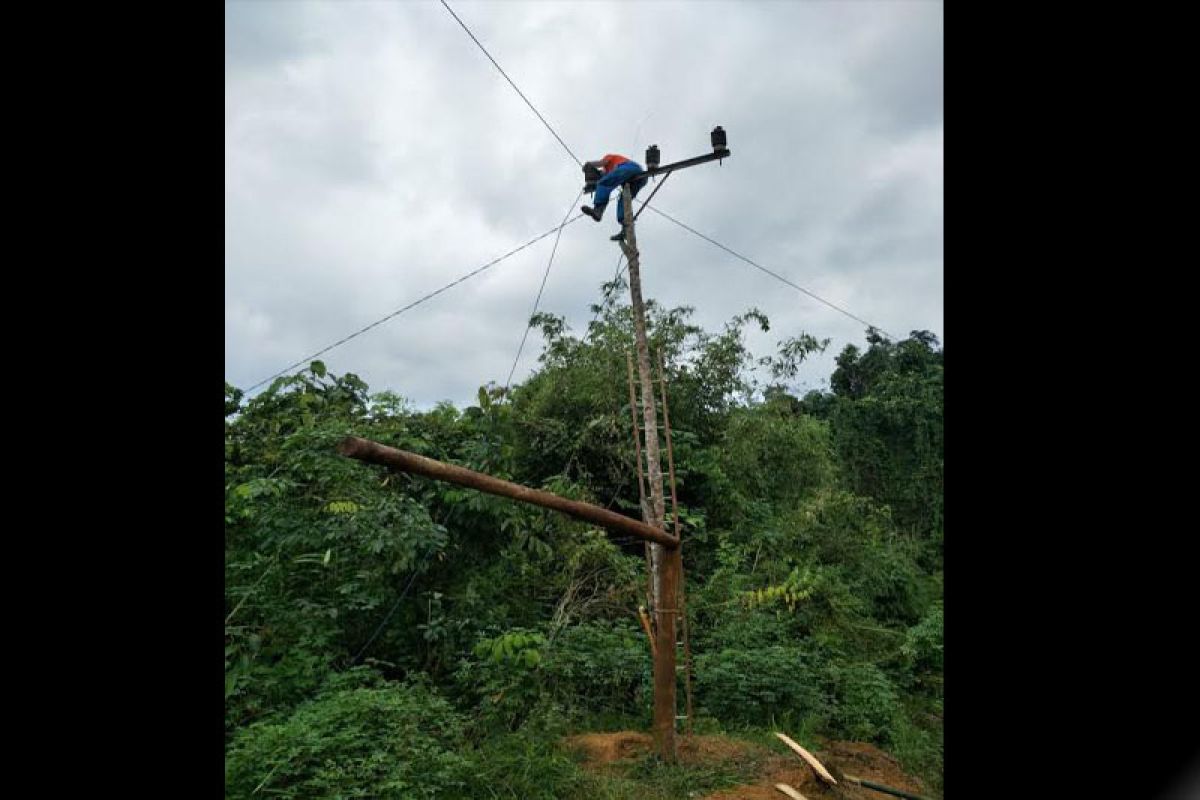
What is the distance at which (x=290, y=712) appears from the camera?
4.47 m

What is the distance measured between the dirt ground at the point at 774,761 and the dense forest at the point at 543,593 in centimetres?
19

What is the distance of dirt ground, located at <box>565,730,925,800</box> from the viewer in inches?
189

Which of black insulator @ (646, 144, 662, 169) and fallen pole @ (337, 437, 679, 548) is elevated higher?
black insulator @ (646, 144, 662, 169)

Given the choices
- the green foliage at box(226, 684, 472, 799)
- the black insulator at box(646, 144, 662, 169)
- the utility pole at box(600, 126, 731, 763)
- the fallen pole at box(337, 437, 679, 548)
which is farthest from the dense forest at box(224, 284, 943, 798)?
the black insulator at box(646, 144, 662, 169)

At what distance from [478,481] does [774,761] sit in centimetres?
359

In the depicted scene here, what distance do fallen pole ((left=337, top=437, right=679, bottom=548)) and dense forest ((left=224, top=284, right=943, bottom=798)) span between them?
900 mm

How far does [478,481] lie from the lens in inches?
145

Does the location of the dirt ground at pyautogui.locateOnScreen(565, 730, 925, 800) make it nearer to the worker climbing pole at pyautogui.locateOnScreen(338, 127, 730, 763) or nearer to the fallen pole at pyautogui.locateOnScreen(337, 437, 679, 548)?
the worker climbing pole at pyautogui.locateOnScreen(338, 127, 730, 763)

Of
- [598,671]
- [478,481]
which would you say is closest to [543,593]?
[598,671]

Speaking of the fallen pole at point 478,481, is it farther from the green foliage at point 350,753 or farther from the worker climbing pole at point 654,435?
the green foliage at point 350,753

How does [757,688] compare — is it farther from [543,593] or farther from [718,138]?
[718,138]

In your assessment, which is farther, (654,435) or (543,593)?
(543,593)
